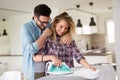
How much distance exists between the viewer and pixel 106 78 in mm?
1242

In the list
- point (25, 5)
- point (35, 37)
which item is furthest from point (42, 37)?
point (25, 5)

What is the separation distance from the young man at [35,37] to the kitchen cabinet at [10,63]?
2.78 metres

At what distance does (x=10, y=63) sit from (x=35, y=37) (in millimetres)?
2972

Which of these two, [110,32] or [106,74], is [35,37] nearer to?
[106,74]

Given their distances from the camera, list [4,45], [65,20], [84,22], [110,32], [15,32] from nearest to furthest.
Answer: [65,20]
[4,45]
[15,32]
[84,22]
[110,32]

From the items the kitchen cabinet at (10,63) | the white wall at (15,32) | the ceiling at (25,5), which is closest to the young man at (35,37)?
the ceiling at (25,5)

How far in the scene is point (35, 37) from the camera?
1344 millimetres

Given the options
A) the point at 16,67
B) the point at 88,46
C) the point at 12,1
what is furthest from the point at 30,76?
the point at 88,46

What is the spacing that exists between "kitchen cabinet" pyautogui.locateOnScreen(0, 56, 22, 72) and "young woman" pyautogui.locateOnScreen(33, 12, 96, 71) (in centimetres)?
281

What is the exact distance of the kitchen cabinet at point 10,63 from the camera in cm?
406

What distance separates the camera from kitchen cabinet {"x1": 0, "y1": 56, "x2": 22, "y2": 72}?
4062mm

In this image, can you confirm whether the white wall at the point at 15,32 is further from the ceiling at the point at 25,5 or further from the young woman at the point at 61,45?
the young woman at the point at 61,45

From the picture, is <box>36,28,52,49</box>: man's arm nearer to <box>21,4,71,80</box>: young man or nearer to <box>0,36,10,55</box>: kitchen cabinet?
<box>21,4,71,80</box>: young man

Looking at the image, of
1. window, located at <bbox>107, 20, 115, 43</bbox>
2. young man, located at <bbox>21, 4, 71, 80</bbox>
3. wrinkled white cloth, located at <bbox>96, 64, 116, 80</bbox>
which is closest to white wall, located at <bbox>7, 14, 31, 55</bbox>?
window, located at <bbox>107, 20, 115, 43</bbox>
